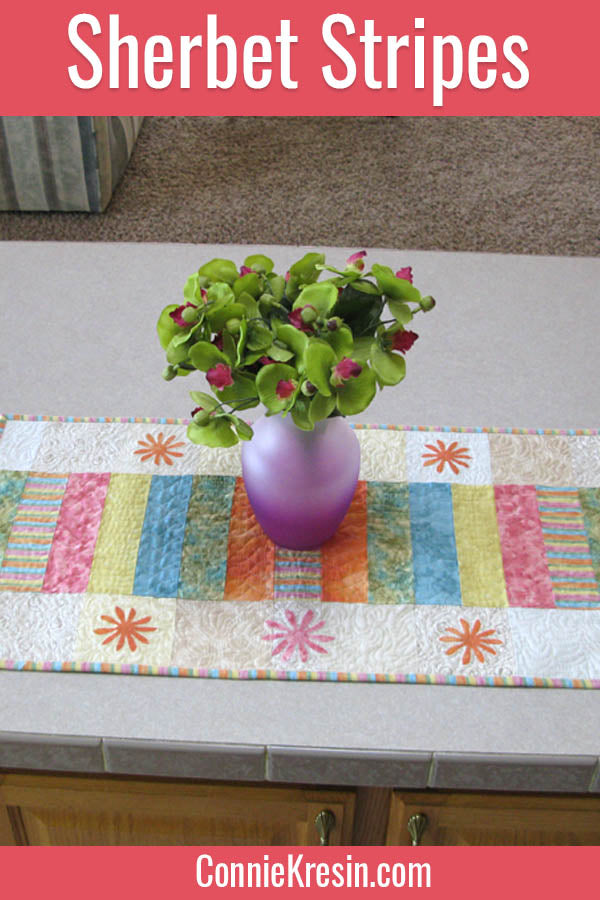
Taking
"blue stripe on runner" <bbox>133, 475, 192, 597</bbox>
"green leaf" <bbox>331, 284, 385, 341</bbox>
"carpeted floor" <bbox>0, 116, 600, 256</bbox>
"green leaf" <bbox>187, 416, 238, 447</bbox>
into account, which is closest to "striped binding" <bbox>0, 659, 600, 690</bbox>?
"blue stripe on runner" <bbox>133, 475, 192, 597</bbox>

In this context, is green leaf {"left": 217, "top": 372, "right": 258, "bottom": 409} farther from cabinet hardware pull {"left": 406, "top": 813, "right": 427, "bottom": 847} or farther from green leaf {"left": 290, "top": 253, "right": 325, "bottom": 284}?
Result: cabinet hardware pull {"left": 406, "top": 813, "right": 427, "bottom": 847}

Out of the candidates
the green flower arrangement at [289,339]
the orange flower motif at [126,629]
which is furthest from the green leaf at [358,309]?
the orange flower motif at [126,629]

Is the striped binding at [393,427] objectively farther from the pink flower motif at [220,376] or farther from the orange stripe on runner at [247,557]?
the pink flower motif at [220,376]

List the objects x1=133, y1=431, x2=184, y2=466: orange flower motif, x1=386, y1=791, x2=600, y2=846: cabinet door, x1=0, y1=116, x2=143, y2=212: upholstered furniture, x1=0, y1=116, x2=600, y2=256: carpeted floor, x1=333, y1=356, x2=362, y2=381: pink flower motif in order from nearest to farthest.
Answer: x1=333, y1=356, x2=362, y2=381: pink flower motif
x1=386, y1=791, x2=600, y2=846: cabinet door
x1=133, y1=431, x2=184, y2=466: orange flower motif
x1=0, y1=116, x2=143, y2=212: upholstered furniture
x1=0, y1=116, x2=600, y2=256: carpeted floor

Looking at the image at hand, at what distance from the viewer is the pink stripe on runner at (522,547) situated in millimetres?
1121

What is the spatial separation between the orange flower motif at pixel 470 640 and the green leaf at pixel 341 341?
36 centimetres

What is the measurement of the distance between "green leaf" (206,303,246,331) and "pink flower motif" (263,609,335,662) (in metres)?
0.35

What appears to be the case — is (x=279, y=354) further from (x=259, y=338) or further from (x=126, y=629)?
(x=126, y=629)

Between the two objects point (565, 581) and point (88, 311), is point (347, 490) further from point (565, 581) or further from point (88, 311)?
point (88, 311)

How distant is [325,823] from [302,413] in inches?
20.2

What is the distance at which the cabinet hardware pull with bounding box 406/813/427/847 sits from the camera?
112cm

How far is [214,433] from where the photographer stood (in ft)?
3.15

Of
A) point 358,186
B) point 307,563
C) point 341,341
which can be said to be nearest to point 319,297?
point 341,341
